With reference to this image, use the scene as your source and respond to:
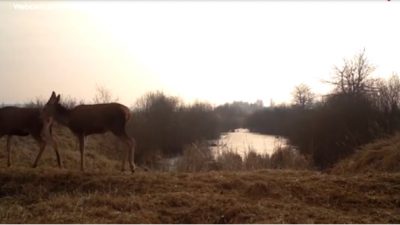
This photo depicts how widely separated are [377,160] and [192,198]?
336 inches

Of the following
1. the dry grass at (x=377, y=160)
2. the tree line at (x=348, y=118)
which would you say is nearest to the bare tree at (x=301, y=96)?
the tree line at (x=348, y=118)

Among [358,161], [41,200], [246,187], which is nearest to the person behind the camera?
[41,200]

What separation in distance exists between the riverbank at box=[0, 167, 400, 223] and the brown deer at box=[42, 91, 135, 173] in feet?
5.62

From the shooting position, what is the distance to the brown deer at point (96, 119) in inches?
445

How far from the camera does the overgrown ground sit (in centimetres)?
679

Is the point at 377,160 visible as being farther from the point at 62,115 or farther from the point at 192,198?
the point at 62,115

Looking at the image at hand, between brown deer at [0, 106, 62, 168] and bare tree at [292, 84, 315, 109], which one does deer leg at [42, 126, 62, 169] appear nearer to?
brown deer at [0, 106, 62, 168]

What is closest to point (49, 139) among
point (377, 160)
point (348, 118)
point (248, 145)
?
point (248, 145)

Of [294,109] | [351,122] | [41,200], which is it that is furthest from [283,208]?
[294,109]

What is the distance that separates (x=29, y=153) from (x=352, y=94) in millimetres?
25064

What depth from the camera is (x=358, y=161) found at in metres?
14.7

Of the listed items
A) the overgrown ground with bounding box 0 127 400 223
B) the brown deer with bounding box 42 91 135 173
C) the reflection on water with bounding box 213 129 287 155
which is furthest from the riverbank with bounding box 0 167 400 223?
the reflection on water with bounding box 213 129 287 155

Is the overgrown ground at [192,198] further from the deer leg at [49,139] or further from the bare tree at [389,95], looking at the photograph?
the bare tree at [389,95]

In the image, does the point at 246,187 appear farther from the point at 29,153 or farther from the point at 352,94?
the point at 352,94
